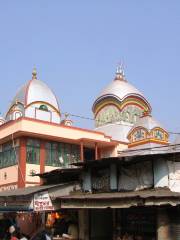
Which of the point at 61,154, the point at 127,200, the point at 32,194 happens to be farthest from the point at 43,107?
the point at 127,200

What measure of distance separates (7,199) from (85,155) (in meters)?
14.6

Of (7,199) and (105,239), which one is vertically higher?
(7,199)

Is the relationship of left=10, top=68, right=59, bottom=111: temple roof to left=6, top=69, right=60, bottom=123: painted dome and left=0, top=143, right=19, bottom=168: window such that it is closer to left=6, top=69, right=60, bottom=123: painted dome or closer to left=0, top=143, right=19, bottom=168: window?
left=6, top=69, right=60, bottom=123: painted dome

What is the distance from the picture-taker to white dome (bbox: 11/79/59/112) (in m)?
34.3

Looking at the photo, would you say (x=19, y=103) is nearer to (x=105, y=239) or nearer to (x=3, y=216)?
(x=3, y=216)

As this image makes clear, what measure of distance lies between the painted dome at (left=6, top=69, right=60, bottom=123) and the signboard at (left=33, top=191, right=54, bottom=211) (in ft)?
55.4

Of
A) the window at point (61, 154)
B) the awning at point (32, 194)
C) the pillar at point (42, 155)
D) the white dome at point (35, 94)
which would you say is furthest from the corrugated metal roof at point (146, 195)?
the white dome at point (35, 94)

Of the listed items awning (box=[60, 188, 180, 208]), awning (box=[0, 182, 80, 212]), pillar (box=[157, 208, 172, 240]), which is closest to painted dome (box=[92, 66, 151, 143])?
awning (box=[0, 182, 80, 212])

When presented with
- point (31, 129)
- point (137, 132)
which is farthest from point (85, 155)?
point (31, 129)

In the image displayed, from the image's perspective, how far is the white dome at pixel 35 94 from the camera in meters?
34.3

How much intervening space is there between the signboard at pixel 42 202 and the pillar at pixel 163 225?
4441 mm

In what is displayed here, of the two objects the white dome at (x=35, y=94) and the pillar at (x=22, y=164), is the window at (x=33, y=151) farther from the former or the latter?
the white dome at (x=35, y=94)

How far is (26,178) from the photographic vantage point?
2728 centimetres

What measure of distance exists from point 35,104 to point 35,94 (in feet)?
3.39
